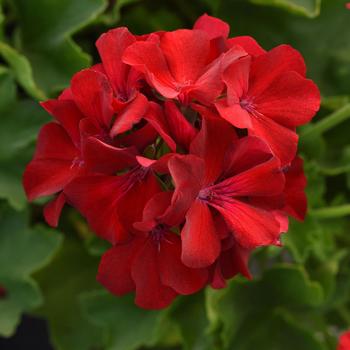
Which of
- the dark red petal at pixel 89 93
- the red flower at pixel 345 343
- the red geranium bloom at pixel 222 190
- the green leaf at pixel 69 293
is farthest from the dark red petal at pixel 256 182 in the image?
the green leaf at pixel 69 293

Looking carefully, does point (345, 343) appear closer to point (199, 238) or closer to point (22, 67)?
point (199, 238)

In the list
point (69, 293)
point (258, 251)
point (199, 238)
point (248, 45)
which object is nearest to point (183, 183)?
point (199, 238)

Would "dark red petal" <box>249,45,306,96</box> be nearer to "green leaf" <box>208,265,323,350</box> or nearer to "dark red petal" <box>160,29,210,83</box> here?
"dark red petal" <box>160,29,210,83</box>

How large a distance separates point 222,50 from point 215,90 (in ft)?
0.23

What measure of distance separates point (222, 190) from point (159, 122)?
0.23 ft

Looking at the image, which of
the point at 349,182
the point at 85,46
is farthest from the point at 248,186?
the point at 85,46

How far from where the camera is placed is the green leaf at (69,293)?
1.05m

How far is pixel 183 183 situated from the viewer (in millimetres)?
510

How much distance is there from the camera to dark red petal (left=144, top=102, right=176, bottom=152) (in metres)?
0.53

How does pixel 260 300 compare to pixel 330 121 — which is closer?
pixel 330 121

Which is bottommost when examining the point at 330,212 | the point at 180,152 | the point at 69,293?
the point at 69,293

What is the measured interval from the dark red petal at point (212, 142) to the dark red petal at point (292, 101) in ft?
0.17

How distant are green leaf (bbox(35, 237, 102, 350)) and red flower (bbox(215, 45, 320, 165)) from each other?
53cm

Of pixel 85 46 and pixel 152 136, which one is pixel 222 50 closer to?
pixel 152 136
